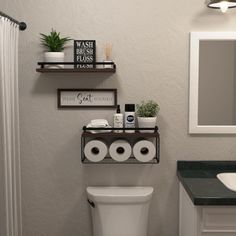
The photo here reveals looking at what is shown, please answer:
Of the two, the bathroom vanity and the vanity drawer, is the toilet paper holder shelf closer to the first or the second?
the bathroom vanity

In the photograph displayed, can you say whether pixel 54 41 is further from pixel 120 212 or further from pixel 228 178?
pixel 228 178

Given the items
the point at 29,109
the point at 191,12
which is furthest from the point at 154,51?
the point at 29,109

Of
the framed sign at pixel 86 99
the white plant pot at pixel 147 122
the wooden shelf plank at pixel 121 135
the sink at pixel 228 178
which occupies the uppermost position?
the framed sign at pixel 86 99

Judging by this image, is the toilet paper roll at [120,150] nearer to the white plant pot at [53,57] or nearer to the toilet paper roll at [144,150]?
the toilet paper roll at [144,150]

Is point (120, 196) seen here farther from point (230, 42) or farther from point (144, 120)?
point (230, 42)

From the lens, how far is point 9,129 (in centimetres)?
194

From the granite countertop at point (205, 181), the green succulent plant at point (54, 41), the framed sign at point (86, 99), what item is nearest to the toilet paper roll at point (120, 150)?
the framed sign at point (86, 99)

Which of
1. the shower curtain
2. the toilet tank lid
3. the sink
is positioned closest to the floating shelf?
the shower curtain

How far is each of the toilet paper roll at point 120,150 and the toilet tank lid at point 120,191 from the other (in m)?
0.22

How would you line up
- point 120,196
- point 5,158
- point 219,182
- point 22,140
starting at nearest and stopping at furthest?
point 5,158
point 219,182
point 120,196
point 22,140

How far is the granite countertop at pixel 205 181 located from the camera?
6.11ft

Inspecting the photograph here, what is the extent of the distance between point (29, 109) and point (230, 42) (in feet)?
4.46

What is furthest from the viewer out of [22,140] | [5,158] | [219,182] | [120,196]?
[22,140]

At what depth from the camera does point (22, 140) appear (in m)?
2.46
